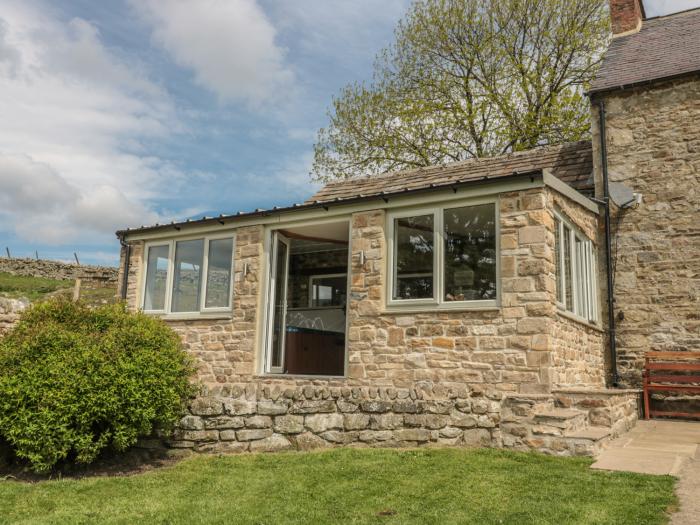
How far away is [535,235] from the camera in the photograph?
832 centimetres

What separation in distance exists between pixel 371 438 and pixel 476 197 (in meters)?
3.69

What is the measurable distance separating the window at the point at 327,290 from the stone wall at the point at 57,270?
19.6 meters

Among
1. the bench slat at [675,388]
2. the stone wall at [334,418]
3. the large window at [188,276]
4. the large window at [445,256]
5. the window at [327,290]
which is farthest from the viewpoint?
the window at [327,290]

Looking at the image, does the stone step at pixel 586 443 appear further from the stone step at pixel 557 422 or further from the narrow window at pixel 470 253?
the narrow window at pixel 470 253

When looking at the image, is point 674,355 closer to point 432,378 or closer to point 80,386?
point 432,378

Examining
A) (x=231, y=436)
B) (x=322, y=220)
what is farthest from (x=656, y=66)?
(x=231, y=436)

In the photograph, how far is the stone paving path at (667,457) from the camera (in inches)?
199

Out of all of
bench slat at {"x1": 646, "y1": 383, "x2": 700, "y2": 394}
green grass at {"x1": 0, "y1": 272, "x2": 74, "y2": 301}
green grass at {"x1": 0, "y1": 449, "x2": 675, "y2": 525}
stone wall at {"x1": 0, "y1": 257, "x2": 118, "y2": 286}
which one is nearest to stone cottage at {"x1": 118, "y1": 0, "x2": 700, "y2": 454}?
bench slat at {"x1": 646, "y1": 383, "x2": 700, "y2": 394}

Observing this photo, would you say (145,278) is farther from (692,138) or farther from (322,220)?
(692,138)

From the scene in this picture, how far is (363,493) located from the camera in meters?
5.80

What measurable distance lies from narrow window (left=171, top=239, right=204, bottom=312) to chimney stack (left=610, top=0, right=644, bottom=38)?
11179mm

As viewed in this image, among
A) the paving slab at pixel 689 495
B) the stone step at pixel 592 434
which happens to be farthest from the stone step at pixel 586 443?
the paving slab at pixel 689 495

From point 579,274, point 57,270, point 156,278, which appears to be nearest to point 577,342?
point 579,274

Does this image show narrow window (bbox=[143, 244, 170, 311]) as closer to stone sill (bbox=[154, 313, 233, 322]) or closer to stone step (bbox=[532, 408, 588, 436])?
stone sill (bbox=[154, 313, 233, 322])
